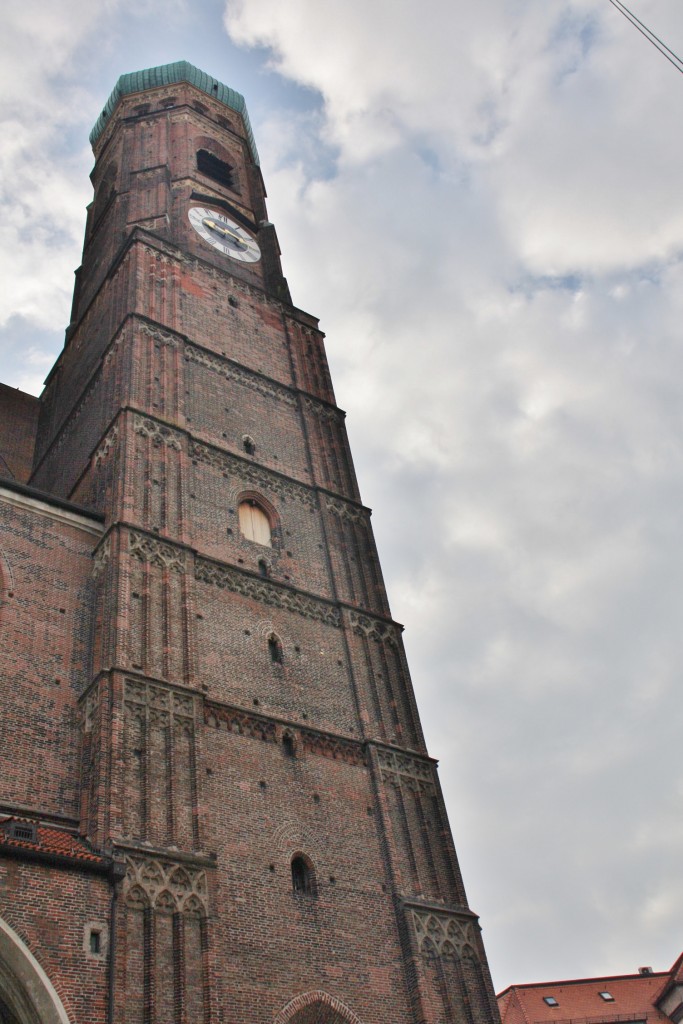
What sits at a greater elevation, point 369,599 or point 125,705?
point 369,599

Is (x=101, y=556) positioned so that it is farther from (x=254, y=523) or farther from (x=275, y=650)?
(x=254, y=523)

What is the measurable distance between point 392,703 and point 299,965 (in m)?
5.99

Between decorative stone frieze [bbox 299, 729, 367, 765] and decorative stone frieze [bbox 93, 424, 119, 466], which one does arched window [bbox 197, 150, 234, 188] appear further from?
decorative stone frieze [bbox 299, 729, 367, 765]

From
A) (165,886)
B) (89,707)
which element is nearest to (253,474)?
(89,707)

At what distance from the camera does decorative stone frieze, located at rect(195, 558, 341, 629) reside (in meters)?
18.1

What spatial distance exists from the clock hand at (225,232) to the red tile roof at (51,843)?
1916 centimetres

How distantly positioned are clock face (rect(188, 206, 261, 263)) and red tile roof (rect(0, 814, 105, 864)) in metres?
18.3

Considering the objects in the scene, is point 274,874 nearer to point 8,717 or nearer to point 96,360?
point 8,717

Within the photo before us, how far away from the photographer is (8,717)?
14.4 meters

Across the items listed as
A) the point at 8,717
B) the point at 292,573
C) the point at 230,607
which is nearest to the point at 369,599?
the point at 292,573

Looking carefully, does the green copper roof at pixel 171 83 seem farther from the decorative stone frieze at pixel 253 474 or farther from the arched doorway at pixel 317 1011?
the arched doorway at pixel 317 1011

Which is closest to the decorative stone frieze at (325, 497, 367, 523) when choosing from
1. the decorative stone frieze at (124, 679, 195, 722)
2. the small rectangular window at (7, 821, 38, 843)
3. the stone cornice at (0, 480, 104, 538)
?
the stone cornice at (0, 480, 104, 538)

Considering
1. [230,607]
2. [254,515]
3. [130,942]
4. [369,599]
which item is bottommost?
[130,942]

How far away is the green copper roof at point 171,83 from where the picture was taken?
33781 millimetres
